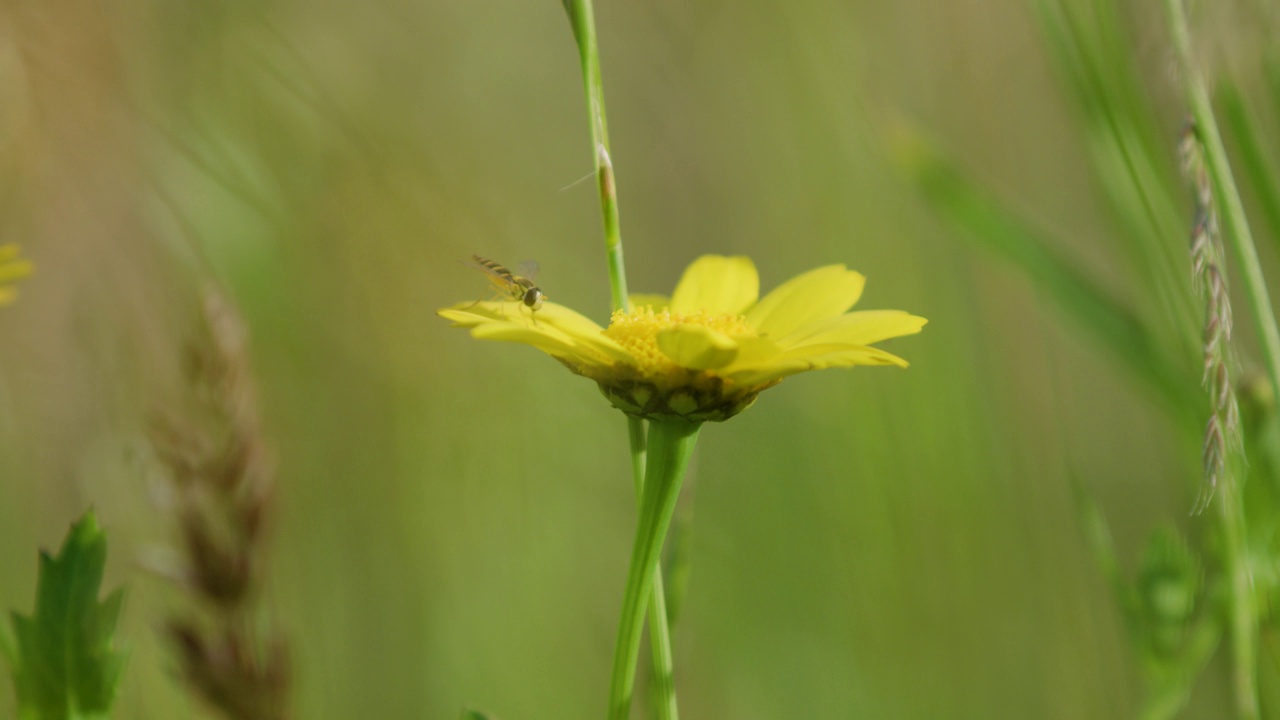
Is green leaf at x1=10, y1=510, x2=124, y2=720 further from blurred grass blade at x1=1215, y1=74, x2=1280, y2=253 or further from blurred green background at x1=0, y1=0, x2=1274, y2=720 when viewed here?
blurred grass blade at x1=1215, y1=74, x2=1280, y2=253

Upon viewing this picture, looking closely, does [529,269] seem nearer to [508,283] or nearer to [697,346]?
[508,283]

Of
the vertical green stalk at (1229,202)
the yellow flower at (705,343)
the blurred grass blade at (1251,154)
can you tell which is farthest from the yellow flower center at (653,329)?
the blurred grass blade at (1251,154)

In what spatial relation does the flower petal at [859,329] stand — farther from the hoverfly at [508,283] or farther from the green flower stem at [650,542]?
the hoverfly at [508,283]

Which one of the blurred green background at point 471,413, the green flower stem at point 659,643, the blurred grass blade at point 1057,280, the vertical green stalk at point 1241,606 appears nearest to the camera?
the green flower stem at point 659,643

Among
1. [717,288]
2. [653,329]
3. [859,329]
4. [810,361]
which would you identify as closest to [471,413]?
[717,288]

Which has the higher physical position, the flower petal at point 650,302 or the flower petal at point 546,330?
the flower petal at point 650,302

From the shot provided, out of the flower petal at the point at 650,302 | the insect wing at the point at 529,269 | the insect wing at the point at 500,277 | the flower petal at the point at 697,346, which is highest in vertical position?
the insect wing at the point at 529,269

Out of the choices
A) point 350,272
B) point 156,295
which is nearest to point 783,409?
point 350,272
